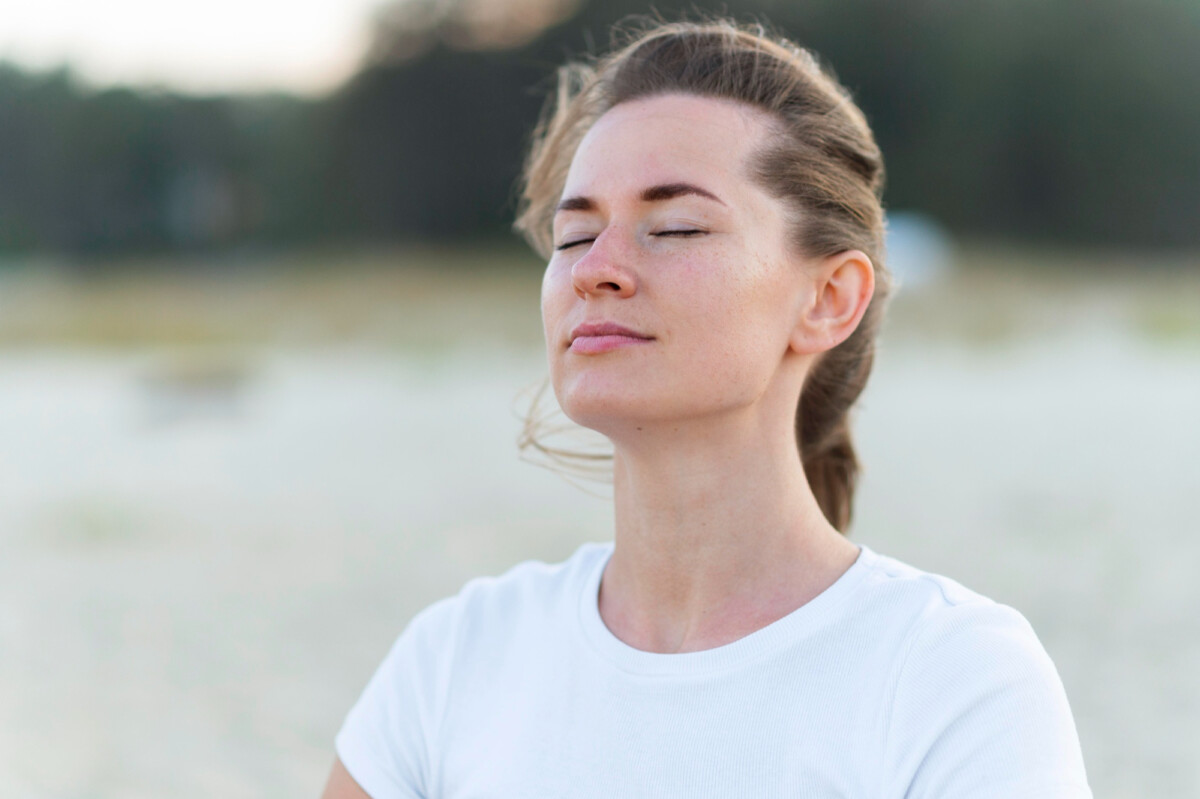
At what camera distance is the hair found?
1.48 m

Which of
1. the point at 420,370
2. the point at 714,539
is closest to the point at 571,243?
the point at 714,539

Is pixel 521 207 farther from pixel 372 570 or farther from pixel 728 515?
pixel 372 570

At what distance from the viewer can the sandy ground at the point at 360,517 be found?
442 centimetres

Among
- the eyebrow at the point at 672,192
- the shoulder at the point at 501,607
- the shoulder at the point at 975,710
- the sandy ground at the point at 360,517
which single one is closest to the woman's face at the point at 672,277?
the eyebrow at the point at 672,192

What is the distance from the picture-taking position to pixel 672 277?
1.36 metres

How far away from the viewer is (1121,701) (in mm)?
4527

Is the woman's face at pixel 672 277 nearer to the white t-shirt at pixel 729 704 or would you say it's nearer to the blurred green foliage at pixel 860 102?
the white t-shirt at pixel 729 704

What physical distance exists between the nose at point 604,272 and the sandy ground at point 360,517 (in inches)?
28.4

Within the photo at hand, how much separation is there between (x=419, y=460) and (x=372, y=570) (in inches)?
103

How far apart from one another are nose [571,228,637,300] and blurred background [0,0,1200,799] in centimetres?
45

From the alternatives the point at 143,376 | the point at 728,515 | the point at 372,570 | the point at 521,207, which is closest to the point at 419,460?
the point at 372,570

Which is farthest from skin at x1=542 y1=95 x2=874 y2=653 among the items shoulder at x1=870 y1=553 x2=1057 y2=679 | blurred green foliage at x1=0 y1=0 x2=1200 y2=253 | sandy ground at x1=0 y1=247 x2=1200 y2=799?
blurred green foliage at x1=0 y1=0 x2=1200 y2=253

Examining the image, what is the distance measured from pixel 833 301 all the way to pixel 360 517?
601 centimetres

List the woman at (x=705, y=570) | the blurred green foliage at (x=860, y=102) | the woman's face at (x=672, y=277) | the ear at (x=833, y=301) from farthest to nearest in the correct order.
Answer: the blurred green foliage at (x=860, y=102) → the ear at (x=833, y=301) → the woman's face at (x=672, y=277) → the woman at (x=705, y=570)
